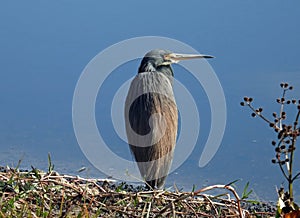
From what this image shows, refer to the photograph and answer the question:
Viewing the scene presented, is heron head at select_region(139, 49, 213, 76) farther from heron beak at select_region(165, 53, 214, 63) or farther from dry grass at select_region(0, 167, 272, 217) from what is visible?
dry grass at select_region(0, 167, 272, 217)

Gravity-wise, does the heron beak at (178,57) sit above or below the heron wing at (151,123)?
above

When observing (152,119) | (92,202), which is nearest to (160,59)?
(152,119)

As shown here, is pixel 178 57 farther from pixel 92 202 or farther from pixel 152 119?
pixel 92 202

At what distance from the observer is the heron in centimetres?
214

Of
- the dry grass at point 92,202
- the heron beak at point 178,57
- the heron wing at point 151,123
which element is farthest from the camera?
the heron beak at point 178,57

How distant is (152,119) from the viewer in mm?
2131

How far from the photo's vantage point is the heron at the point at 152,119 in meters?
2.14

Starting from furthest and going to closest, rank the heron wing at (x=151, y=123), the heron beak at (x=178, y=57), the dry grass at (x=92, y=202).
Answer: the heron beak at (x=178, y=57) < the heron wing at (x=151, y=123) < the dry grass at (x=92, y=202)

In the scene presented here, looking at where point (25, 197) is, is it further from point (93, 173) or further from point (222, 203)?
point (93, 173)

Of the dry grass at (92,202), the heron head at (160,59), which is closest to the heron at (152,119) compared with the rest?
the heron head at (160,59)

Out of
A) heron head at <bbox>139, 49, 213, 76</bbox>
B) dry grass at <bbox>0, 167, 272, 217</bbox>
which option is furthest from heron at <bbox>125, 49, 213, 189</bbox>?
dry grass at <bbox>0, 167, 272, 217</bbox>

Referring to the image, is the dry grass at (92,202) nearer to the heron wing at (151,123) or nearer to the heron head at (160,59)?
the heron wing at (151,123)

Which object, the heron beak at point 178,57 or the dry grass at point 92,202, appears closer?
the dry grass at point 92,202

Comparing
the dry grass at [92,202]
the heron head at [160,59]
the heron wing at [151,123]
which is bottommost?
the dry grass at [92,202]
